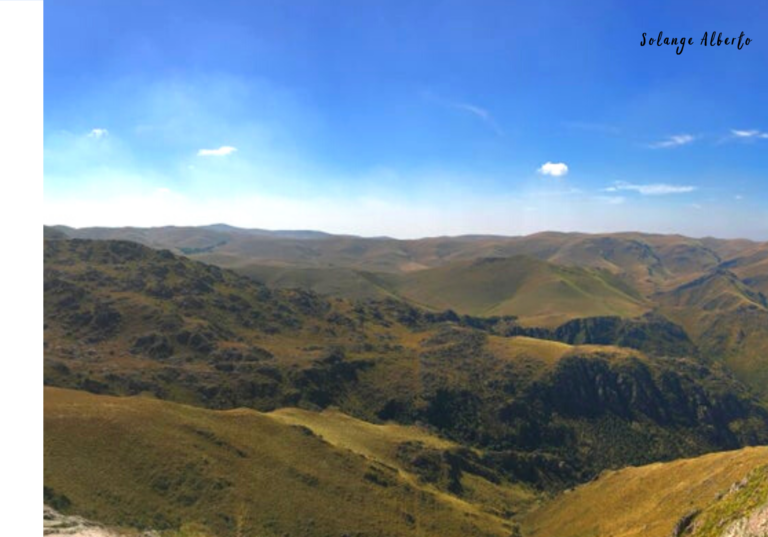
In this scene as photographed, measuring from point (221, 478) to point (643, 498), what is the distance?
70761 millimetres

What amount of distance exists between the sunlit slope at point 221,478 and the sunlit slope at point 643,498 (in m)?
13.7

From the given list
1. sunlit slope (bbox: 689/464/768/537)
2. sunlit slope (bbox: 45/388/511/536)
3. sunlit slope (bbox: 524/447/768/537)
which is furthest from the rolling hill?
sunlit slope (bbox: 689/464/768/537)

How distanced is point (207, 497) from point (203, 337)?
120 meters

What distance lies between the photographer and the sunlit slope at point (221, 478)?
7356cm

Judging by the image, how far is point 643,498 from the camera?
84562 mm

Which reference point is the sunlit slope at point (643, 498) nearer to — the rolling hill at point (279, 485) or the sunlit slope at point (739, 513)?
the rolling hill at point (279, 485)

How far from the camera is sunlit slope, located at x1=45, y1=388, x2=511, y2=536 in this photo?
73.6m

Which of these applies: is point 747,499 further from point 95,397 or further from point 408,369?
point 408,369

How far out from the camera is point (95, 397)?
105062 mm

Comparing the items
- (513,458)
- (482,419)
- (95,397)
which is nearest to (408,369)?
(482,419)

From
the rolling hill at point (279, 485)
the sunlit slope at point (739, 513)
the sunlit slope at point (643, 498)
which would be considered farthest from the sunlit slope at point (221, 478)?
the sunlit slope at point (739, 513)

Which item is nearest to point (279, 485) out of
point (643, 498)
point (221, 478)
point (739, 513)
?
point (221, 478)

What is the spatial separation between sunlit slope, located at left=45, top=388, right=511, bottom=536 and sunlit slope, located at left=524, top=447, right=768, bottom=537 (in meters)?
13.7

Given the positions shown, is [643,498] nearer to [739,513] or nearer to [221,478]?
[739,513]
